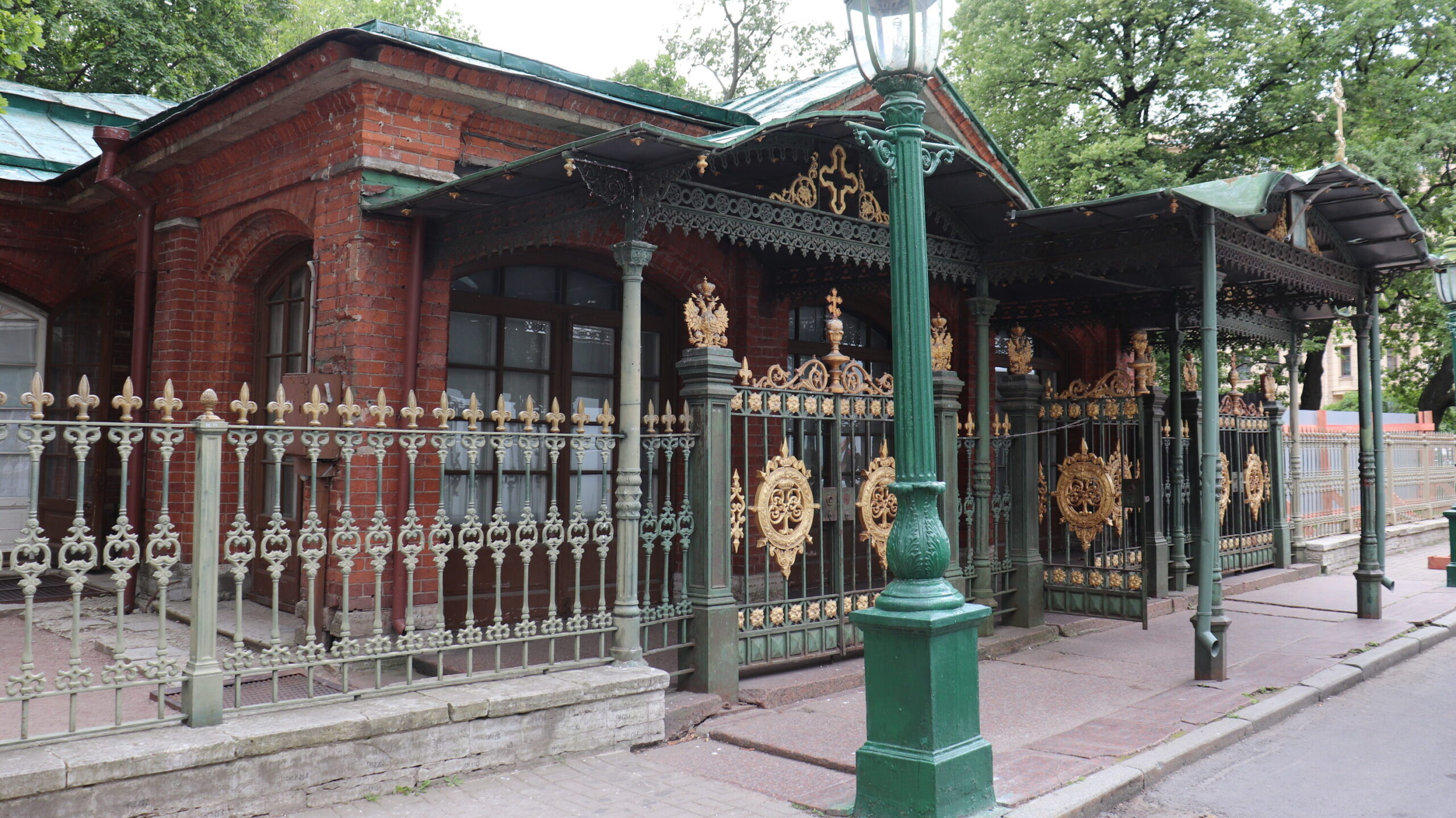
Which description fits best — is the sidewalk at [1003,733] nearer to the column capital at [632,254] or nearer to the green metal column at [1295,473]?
the column capital at [632,254]

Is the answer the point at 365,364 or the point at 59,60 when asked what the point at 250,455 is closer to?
the point at 365,364

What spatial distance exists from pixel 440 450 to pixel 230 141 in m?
4.27

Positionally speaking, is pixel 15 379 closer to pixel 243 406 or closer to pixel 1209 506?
pixel 243 406

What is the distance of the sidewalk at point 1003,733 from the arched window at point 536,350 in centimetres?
232

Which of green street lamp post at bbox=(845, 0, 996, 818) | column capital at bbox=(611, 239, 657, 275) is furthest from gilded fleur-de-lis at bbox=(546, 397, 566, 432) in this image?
green street lamp post at bbox=(845, 0, 996, 818)

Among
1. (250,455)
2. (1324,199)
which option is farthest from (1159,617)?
(250,455)

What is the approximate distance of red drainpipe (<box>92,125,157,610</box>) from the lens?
8.09 metres

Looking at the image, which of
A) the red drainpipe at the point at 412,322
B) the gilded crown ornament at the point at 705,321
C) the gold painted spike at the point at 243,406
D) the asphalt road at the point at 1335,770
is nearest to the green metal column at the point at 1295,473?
the asphalt road at the point at 1335,770

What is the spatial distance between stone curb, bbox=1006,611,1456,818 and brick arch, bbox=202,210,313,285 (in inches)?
243

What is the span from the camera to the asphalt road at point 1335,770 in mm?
4688

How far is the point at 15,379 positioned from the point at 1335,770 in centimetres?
1173

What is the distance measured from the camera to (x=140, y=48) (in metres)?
17.3

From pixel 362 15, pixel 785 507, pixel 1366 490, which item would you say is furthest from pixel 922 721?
pixel 362 15

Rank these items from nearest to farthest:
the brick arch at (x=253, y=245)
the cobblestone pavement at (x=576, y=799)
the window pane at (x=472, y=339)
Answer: the cobblestone pavement at (x=576, y=799) < the window pane at (x=472, y=339) < the brick arch at (x=253, y=245)
